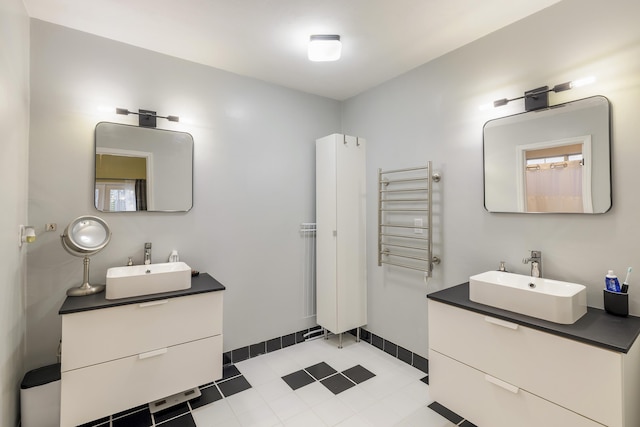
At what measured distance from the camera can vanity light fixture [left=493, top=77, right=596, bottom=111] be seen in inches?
63.1

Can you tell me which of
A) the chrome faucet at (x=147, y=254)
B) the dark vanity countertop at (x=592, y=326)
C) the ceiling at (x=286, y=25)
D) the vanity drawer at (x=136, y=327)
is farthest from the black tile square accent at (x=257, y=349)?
the ceiling at (x=286, y=25)

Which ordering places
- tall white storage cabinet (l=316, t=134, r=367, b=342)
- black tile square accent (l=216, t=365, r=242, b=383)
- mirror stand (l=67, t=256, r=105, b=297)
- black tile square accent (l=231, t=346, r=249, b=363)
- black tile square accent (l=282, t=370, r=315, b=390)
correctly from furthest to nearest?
tall white storage cabinet (l=316, t=134, r=367, b=342) < black tile square accent (l=231, t=346, r=249, b=363) < black tile square accent (l=216, t=365, r=242, b=383) < black tile square accent (l=282, t=370, r=315, b=390) < mirror stand (l=67, t=256, r=105, b=297)

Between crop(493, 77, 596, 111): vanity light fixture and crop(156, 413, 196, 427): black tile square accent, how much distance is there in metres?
2.70

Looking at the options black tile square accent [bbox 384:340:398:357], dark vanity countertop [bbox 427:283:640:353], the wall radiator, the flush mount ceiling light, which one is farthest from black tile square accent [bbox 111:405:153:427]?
the flush mount ceiling light

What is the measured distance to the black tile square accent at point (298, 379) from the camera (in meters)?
2.23

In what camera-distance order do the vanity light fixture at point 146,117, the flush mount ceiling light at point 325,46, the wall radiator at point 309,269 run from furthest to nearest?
1. the wall radiator at point 309,269
2. the vanity light fixture at point 146,117
3. the flush mount ceiling light at point 325,46

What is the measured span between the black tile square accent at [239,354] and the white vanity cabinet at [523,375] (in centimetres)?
154

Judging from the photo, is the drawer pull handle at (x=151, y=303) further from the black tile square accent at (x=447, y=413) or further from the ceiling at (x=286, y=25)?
the black tile square accent at (x=447, y=413)

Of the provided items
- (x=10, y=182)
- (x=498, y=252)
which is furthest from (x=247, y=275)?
(x=498, y=252)

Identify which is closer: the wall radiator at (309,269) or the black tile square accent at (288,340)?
the black tile square accent at (288,340)

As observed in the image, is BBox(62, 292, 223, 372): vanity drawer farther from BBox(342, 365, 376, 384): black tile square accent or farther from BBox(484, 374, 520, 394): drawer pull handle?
BBox(484, 374, 520, 394): drawer pull handle

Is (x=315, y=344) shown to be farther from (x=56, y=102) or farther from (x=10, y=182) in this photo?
(x=56, y=102)

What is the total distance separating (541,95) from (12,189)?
2.90 metres

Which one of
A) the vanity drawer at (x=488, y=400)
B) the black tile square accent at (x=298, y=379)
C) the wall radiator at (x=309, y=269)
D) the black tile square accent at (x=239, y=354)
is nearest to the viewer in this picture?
the vanity drawer at (x=488, y=400)
